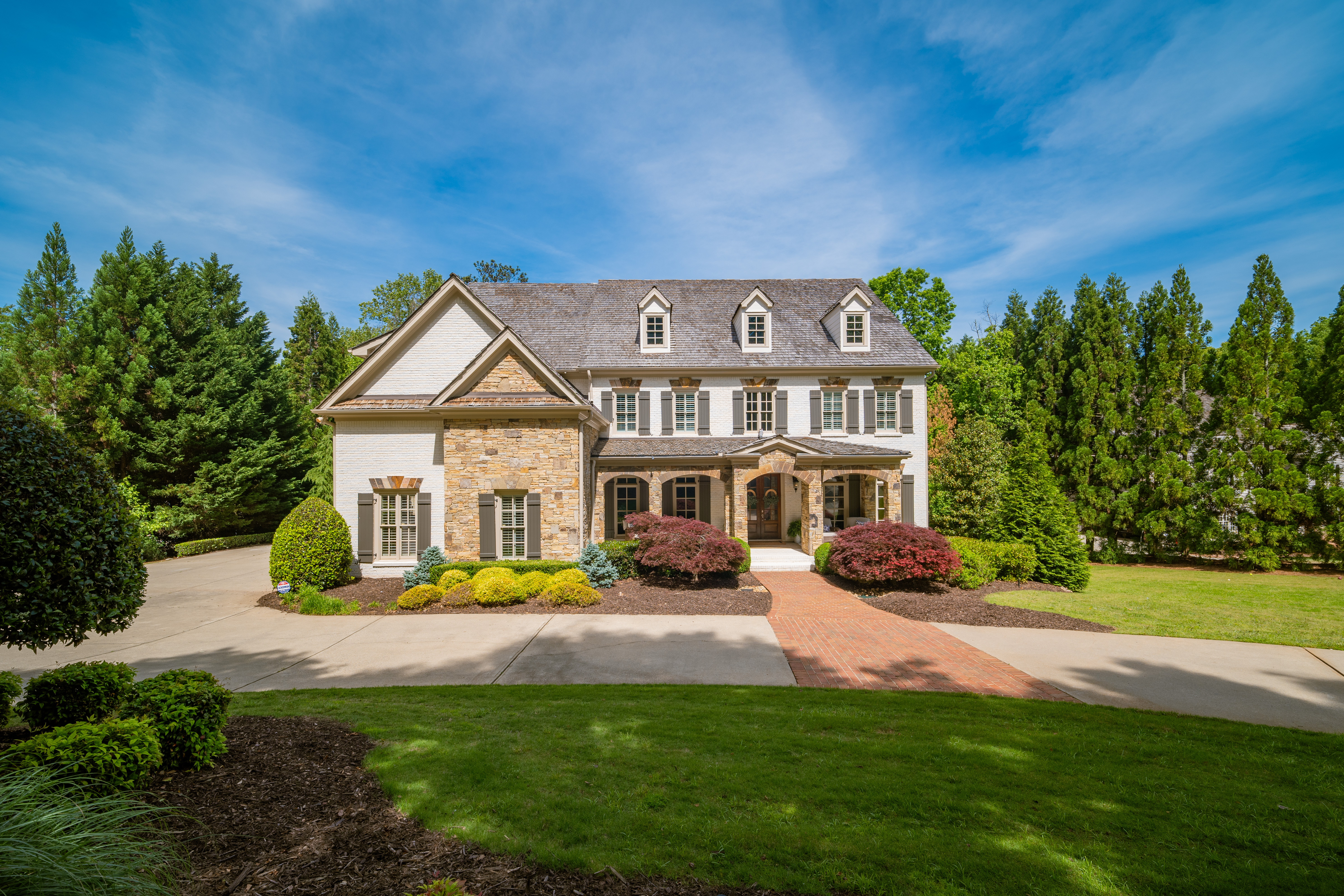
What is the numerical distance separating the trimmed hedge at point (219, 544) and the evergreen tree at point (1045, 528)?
2718 centimetres

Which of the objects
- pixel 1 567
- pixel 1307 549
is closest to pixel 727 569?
pixel 1 567

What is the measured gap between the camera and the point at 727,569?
51.4 ft

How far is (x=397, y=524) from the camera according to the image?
669 inches

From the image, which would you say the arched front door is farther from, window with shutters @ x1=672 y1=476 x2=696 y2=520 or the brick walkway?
the brick walkway

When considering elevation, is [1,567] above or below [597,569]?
above

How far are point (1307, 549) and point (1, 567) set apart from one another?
100ft

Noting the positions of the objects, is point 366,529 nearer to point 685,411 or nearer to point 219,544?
point 685,411

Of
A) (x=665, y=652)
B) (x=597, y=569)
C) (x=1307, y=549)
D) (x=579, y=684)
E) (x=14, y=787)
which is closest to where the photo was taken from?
(x=14, y=787)

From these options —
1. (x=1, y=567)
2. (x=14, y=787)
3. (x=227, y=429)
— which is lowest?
(x=14, y=787)

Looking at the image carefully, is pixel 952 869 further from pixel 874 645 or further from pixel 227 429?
pixel 227 429

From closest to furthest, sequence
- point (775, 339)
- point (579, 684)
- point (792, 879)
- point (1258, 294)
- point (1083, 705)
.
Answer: point (792, 879), point (1083, 705), point (579, 684), point (1258, 294), point (775, 339)

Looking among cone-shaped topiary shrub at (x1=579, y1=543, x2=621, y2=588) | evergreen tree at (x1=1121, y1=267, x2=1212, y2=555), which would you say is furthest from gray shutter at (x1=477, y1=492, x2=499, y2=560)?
evergreen tree at (x1=1121, y1=267, x2=1212, y2=555)

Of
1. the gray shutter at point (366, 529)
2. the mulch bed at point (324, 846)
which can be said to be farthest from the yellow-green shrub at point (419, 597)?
the mulch bed at point (324, 846)

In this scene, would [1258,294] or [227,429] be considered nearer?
[1258,294]
